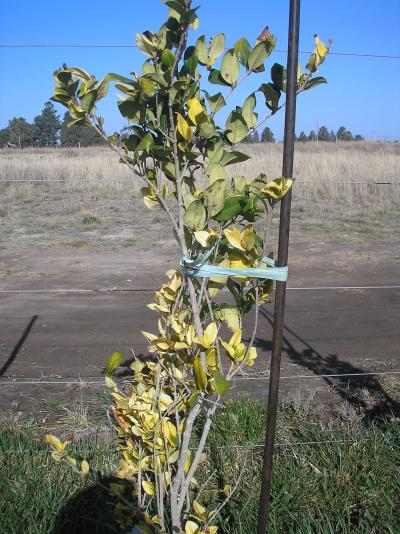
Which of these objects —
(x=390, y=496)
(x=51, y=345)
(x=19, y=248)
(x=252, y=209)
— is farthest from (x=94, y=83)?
(x=19, y=248)

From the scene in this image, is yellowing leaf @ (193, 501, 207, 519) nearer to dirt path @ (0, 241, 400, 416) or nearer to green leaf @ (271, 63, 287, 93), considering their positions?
green leaf @ (271, 63, 287, 93)

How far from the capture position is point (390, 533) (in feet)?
7.50

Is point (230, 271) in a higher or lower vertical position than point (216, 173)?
lower

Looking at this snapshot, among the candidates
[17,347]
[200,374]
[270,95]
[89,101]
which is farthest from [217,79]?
[17,347]

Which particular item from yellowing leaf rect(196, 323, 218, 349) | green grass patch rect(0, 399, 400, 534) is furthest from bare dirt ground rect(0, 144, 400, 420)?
yellowing leaf rect(196, 323, 218, 349)

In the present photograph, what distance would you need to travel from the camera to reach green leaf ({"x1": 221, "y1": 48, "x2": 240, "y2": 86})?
1.96 m

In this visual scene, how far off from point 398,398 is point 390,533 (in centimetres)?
173

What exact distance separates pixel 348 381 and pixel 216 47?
112 inches

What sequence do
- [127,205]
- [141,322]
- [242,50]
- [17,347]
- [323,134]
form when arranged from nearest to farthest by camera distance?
[242,50] < [17,347] < [141,322] < [127,205] < [323,134]

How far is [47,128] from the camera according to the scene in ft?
153

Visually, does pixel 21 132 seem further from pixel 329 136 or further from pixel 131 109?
pixel 131 109

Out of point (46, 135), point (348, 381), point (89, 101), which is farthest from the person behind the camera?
point (46, 135)

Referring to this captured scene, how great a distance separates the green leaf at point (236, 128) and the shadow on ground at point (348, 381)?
2.09 m

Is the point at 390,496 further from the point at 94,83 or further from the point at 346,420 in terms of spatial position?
the point at 94,83
